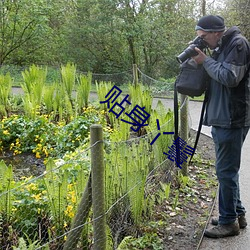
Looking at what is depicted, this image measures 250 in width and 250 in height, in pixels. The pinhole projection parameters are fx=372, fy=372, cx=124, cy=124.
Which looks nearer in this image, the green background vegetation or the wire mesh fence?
the wire mesh fence

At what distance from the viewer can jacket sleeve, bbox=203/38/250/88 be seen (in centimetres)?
278

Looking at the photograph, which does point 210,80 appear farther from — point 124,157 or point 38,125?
point 38,125

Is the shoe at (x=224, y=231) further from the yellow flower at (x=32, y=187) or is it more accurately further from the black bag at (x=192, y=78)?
the yellow flower at (x=32, y=187)

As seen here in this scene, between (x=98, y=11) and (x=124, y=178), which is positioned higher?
(x=98, y=11)

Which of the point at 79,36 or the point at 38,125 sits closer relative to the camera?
the point at 38,125

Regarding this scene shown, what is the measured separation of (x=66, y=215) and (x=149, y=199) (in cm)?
95

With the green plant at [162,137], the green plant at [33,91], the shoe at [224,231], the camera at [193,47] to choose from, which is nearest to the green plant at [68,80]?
the green plant at [33,91]

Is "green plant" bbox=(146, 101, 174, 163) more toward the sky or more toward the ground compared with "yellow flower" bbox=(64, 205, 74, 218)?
more toward the sky

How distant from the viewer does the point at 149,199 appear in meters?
3.51

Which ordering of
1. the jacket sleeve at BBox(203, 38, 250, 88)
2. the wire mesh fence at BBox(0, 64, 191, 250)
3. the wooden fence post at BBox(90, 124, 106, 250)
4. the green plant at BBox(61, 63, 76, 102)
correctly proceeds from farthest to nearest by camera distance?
the green plant at BBox(61, 63, 76, 102) → the jacket sleeve at BBox(203, 38, 250, 88) → the wire mesh fence at BBox(0, 64, 191, 250) → the wooden fence post at BBox(90, 124, 106, 250)

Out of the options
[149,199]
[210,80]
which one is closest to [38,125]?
[149,199]

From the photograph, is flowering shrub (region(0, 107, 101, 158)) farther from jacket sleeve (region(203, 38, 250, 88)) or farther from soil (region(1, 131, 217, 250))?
jacket sleeve (region(203, 38, 250, 88))

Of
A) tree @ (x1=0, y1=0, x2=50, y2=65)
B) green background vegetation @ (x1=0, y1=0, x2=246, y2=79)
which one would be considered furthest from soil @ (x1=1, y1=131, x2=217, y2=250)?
tree @ (x1=0, y1=0, x2=50, y2=65)

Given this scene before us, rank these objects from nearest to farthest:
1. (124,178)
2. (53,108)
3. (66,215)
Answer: (66,215) < (124,178) < (53,108)
